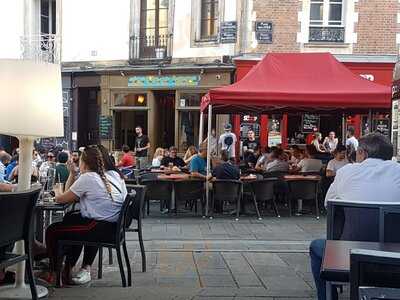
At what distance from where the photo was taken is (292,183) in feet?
32.7

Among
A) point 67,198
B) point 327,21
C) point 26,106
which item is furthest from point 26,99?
point 327,21

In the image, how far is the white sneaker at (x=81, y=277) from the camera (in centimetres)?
520

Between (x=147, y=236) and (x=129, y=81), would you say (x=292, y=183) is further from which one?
(x=129, y=81)

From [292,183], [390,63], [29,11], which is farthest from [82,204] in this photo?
[29,11]

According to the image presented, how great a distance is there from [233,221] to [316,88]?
9.65 feet

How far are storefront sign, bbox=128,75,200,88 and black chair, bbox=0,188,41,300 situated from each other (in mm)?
13261

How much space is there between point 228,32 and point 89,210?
12.6 meters

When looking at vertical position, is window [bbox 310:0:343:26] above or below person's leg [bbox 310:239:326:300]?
above

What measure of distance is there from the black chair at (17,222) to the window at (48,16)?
55.2 ft

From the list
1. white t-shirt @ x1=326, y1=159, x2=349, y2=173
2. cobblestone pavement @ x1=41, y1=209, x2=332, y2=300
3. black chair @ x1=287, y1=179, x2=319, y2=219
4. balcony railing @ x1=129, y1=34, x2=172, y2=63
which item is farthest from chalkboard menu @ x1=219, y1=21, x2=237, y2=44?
cobblestone pavement @ x1=41, y1=209, x2=332, y2=300

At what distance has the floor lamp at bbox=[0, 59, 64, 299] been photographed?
4.70 m

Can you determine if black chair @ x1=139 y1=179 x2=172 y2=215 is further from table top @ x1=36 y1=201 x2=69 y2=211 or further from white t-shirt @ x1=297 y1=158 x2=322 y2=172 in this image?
table top @ x1=36 y1=201 x2=69 y2=211

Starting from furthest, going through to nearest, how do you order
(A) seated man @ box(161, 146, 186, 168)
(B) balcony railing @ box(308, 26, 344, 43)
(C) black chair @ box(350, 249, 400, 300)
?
(B) balcony railing @ box(308, 26, 344, 43)
(A) seated man @ box(161, 146, 186, 168)
(C) black chair @ box(350, 249, 400, 300)

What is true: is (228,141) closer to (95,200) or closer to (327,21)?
(327,21)
